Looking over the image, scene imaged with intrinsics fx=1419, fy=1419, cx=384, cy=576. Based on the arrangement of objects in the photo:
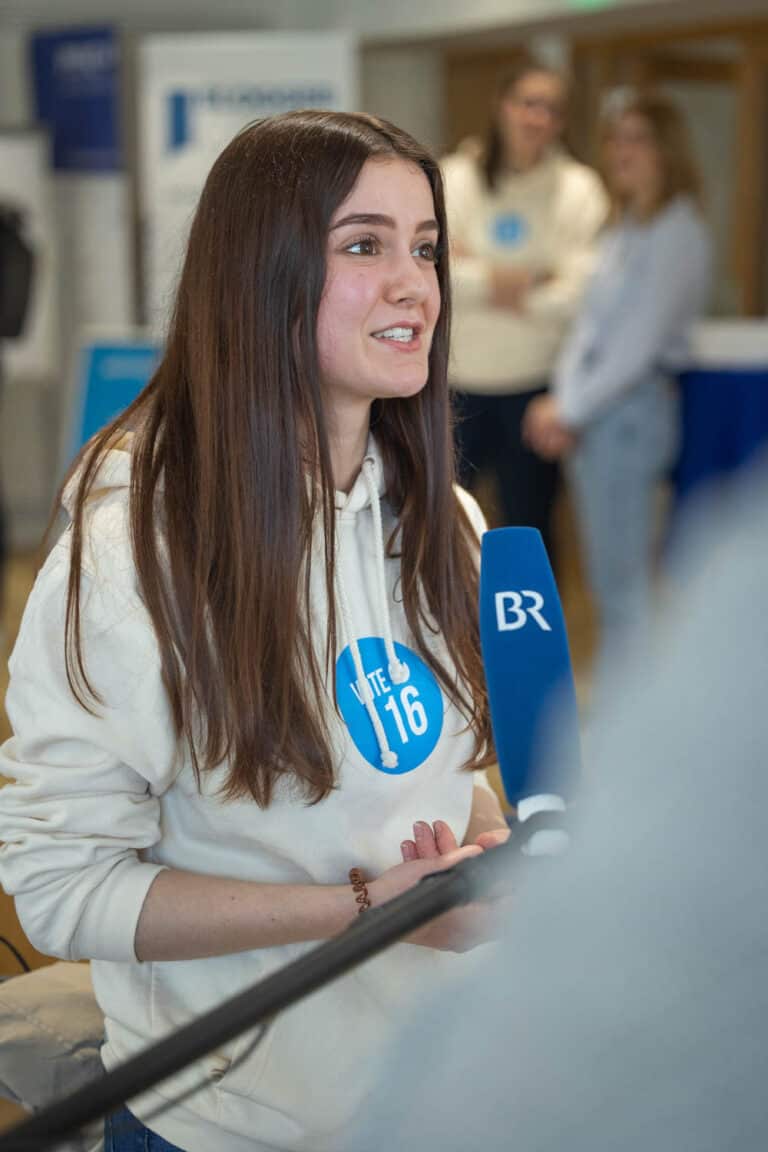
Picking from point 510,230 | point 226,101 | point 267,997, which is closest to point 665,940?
point 267,997

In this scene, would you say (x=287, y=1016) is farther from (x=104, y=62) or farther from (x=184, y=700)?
(x=104, y=62)

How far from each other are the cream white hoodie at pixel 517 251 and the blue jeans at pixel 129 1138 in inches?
128

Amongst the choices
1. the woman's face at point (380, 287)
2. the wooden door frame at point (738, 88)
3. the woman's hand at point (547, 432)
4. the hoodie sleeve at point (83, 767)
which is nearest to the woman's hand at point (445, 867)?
the hoodie sleeve at point (83, 767)

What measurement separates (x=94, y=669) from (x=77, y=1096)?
21.8 inches

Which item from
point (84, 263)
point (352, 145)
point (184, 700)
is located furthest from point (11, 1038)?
point (84, 263)

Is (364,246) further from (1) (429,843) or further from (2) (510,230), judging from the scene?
(2) (510,230)

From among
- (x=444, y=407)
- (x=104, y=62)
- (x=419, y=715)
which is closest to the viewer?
(x=419, y=715)

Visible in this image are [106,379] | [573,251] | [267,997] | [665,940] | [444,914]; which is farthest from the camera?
[573,251]

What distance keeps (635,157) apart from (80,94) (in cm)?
308

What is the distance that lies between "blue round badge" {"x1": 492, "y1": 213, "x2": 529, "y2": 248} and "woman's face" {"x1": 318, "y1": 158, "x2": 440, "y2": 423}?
312cm

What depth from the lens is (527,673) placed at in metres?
0.76

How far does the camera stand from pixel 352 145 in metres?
1.10

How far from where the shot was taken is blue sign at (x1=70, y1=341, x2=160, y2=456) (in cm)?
411

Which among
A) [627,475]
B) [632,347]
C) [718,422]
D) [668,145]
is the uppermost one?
[668,145]
